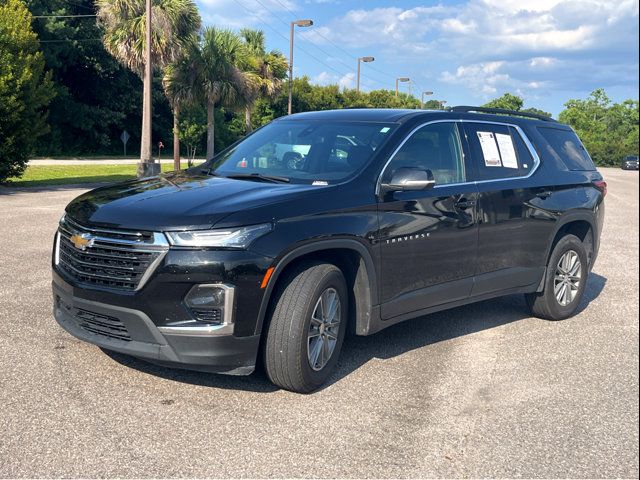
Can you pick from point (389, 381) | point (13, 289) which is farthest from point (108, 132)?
point (389, 381)

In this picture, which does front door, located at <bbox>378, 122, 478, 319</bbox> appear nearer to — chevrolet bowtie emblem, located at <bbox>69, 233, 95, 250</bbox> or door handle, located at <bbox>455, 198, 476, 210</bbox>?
door handle, located at <bbox>455, 198, 476, 210</bbox>

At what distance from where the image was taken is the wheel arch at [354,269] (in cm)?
413

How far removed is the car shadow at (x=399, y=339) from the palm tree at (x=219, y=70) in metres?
26.3

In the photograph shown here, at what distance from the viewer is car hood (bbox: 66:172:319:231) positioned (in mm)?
3754

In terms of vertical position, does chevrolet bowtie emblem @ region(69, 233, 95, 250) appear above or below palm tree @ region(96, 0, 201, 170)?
below

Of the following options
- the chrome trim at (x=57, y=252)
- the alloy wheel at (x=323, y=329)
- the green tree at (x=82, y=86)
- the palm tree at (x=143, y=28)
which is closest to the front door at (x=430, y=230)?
the alloy wheel at (x=323, y=329)

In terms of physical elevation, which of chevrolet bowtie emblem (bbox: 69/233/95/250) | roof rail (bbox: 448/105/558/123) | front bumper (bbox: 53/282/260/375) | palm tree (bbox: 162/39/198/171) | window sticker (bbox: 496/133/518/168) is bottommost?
front bumper (bbox: 53/282/260/375)

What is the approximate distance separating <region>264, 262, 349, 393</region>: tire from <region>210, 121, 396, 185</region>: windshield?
2.41ft

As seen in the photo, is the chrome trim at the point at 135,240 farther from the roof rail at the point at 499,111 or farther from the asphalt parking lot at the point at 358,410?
the roof rail at the point at 499,111

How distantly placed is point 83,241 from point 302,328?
143 centimetres

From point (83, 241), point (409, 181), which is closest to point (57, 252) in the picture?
point (83, 241)

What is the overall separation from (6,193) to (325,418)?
51.3ft

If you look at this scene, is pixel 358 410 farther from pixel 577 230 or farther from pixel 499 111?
pixel 577 230

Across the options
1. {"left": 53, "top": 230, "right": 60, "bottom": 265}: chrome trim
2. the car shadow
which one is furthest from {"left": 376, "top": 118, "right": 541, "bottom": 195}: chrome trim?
{"left": 53, "top": 230, "right": 60, "bottom": 265}: chrome trim
